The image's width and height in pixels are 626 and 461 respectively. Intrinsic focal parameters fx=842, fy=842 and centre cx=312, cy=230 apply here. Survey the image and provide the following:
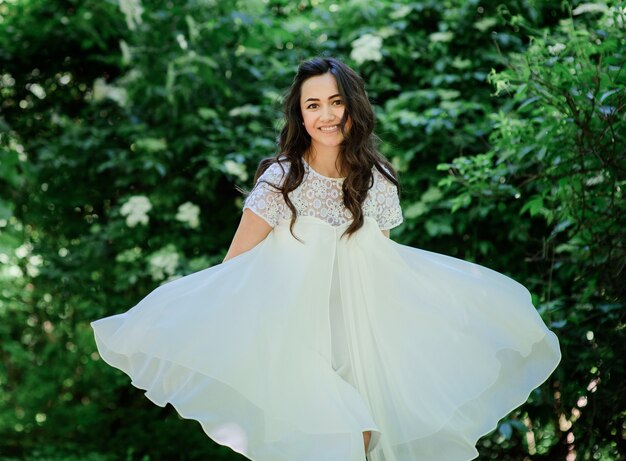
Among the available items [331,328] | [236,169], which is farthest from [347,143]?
[236,169]

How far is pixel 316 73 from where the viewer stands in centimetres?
288

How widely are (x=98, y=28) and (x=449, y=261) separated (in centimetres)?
303

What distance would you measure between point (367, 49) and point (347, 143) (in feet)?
5.56

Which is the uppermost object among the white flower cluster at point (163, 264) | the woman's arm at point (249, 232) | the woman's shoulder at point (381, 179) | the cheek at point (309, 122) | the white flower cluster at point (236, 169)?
the cheek at point (309, 122)

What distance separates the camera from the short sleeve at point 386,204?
2.91 meters

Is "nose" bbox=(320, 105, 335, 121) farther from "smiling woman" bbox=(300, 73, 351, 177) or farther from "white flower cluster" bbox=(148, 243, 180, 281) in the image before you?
"white flower cluster" bbox=(148, 243, 180, 281)

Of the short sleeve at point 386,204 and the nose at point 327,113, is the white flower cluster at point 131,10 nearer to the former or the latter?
the nose at point 327,113

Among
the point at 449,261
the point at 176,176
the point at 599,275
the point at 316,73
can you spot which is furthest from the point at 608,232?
the point at 176,176

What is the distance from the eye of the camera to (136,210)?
4453 mm

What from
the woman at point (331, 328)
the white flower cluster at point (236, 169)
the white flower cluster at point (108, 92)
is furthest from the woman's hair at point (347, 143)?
the white flower cluster at point (108, 92)

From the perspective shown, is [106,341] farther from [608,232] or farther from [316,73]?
[608,232]

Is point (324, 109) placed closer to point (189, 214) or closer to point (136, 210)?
point (189, 214)

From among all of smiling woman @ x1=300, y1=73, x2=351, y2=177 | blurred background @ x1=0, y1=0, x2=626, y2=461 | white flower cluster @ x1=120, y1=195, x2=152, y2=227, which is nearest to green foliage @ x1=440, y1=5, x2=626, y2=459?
blurred background @ x1=0, y1=0, x2=626, y2=461

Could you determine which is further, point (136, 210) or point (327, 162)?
point (136, 210)
